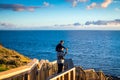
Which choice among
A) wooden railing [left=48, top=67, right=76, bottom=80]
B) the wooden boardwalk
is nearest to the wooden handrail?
the wooden boardwalk

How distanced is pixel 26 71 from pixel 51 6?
130 metres

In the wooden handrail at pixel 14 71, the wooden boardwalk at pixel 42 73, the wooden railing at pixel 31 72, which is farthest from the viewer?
the wooden boardwalk at pixel 42 73

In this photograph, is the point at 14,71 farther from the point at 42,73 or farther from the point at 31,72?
the point at 42,73

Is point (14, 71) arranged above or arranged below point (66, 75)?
above

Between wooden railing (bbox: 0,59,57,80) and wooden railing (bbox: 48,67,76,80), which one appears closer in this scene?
wooden railing (bbox: 0,59,57,80)

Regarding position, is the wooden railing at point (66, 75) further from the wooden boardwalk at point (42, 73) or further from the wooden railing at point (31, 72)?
the wooden railing at point (31, 72)

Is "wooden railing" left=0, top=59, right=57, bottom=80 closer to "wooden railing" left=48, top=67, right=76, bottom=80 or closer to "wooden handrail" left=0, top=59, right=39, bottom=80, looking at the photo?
"wooden handrail" left=0, top=59, right=39, bottom=80

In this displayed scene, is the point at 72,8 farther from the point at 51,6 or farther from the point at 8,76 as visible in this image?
the point at 8,76

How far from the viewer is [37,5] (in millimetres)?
143250

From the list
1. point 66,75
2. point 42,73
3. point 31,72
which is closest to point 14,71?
point 31,72

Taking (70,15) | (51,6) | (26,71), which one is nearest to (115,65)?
(26,71)

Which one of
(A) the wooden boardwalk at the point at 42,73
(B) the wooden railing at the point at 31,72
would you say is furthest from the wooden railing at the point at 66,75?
(B) the wooden railing at the point at 31,72

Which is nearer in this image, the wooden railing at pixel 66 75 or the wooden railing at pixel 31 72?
the wooden railing at pixel 31 72

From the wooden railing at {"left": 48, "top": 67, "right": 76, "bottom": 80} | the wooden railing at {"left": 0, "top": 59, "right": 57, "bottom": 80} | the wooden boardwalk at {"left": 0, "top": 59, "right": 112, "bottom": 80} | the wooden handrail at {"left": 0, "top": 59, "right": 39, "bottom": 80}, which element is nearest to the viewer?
the wooden handrail at {"left": 0, "top": 59, "right": 39, "bottom": 80}
